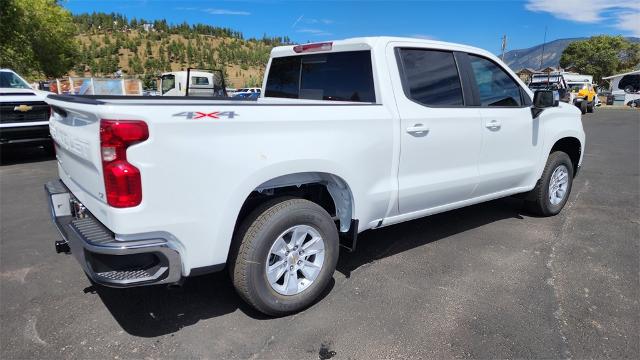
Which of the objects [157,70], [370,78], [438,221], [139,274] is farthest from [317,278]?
[157,70]

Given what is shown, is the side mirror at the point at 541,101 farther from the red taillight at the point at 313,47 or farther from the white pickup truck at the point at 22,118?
the white pickup truck at the point at 22,118

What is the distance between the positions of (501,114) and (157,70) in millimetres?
56497

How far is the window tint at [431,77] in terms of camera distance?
12.1 feet

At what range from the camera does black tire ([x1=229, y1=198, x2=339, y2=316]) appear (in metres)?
2.80

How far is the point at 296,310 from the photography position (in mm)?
3137

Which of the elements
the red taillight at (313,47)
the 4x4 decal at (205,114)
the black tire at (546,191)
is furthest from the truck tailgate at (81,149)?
the black tire at (546,191)

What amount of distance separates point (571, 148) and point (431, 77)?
2.92m

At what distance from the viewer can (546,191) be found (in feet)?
17.0

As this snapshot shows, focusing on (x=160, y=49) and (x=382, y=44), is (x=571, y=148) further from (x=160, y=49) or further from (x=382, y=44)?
(x=160, y=49)

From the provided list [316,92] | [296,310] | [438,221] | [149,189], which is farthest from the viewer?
[438,221]

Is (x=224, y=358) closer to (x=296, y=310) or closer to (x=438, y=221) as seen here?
(x=296, y=310)

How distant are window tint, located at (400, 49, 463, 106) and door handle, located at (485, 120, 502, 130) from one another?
1.26 feet

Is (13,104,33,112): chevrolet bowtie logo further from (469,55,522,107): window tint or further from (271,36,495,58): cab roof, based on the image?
(469,55,522,107): window tint

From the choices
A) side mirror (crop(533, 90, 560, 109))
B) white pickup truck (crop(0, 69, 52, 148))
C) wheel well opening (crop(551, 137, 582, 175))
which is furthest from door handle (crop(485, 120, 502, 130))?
white pickup truck (crop(0, 69, 52, 148))
